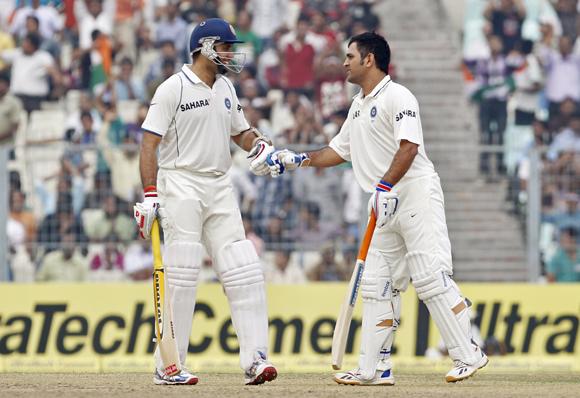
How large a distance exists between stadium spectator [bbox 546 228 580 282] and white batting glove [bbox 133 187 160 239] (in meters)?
5.80

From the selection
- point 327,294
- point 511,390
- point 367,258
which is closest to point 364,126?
point 367,258

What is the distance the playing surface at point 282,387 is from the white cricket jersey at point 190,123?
1494 mm

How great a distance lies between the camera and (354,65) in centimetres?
973

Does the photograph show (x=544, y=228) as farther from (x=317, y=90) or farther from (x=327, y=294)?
(x=317, y=90)

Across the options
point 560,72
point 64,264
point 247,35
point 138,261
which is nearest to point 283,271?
point 138,261

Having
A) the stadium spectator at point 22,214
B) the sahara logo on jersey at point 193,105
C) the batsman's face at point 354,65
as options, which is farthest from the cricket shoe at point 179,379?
the stadium spectator at point 22,214

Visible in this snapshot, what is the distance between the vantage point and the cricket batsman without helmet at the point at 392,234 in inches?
378

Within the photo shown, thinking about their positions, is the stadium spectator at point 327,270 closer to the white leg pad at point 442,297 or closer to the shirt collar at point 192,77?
the white leg pad at point 442,297

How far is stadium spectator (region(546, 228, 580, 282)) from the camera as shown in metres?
14.0

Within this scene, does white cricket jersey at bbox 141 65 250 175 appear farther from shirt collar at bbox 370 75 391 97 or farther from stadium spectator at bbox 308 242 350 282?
stadium spectator at bbox 308 242 350 282

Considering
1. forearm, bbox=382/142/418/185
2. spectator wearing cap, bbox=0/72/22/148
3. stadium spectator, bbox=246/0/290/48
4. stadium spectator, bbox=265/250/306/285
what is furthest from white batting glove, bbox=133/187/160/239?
stadium spectator, bbox=246/0/290/48

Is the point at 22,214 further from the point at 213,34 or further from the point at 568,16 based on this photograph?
the point at 568,16

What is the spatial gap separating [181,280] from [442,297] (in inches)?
69.6

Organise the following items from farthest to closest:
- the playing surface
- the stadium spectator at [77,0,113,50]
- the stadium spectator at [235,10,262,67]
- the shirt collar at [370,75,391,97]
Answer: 1. the stadium spectator at [77,0,113,50]
2. the stadium spectator at [235,10,262,67]
3. the shirt collar at [370,75,391,97]
4. the playing surface
